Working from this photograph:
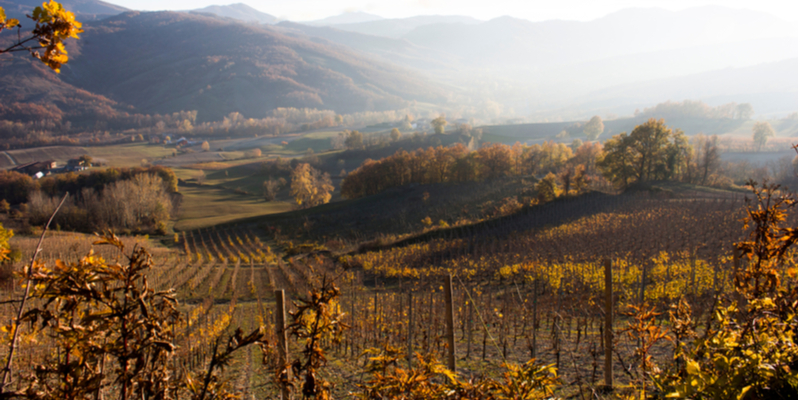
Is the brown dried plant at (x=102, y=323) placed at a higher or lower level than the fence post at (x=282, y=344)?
higher

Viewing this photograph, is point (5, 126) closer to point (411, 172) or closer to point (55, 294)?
point (411, 172)

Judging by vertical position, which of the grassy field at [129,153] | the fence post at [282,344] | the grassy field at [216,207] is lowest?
the grassy field at [216,207]

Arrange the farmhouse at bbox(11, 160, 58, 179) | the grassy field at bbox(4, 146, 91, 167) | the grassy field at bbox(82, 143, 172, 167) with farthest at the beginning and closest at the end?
the grassy field at bbox(4, 146, 91, 167)
the grassy field at bbox(82, 143, 172, 167)
the farmhouse at bbox(11, 160, 58, 179)

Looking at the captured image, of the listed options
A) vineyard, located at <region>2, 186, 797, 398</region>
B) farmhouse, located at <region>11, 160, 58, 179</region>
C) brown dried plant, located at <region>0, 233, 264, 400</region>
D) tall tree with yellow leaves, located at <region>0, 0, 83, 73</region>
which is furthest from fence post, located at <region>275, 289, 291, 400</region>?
farmhouse, located at <region>11, 160, 58, 179</region>

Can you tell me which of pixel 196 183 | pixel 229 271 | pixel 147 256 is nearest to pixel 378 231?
pixel 229 271

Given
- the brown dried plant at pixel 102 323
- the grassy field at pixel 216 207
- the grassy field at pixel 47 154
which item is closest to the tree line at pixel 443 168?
the grassy field at pixel 216 207

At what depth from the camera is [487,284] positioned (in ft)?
54.2

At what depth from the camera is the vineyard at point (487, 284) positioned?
7363 millimetres

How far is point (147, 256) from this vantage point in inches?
82.9

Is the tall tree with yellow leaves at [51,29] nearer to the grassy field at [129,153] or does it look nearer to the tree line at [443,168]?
the tree line at [443,168]

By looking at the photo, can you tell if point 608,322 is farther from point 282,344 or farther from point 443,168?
point 443,168

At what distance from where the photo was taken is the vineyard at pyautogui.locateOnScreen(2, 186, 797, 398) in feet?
24.2

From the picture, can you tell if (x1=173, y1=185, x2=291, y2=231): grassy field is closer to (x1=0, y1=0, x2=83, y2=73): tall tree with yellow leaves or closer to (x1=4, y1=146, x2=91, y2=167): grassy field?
(x1=0, y1=0, x2=83, y2=73): tall tree with yellow leaves

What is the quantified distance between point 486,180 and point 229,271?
37790 millimetres
